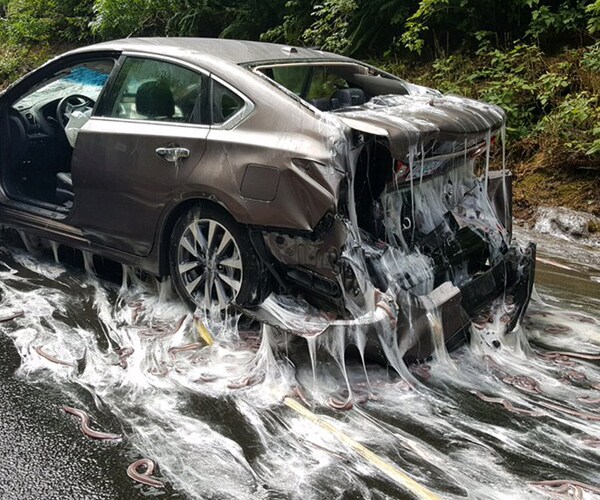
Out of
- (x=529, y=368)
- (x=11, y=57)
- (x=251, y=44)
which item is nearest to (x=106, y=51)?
(x=251, y=44)

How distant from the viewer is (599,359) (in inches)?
160

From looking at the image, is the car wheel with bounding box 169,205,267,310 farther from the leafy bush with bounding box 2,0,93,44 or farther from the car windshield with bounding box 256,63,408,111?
the leafy bush with bounding box 2,0,93,44

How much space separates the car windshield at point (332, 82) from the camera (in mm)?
4355

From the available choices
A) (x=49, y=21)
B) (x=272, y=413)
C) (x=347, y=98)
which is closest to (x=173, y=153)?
(x=347, y=98)

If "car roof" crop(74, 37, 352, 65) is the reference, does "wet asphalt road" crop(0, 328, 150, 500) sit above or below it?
below

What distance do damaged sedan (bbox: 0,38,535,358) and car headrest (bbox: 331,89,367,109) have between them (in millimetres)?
20

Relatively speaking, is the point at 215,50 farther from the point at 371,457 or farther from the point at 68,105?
the point at 371,457

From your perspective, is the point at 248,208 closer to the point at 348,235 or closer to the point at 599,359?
the point at 348,235

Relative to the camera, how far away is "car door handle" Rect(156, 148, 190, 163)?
13.3 feet

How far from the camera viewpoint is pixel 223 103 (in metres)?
4.04

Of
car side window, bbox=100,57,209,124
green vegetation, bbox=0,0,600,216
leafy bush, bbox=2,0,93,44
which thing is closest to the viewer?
car side window, bbox=100,57,209,124

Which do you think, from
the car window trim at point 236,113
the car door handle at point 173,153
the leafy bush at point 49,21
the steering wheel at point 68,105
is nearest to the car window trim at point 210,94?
the car window trim at point 236,113

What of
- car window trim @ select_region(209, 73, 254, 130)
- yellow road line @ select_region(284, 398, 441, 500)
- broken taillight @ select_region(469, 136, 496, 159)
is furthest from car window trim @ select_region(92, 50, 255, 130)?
yellow road line @ select_region(284, 398, 441, 500)

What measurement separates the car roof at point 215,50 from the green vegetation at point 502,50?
375 centimetres
